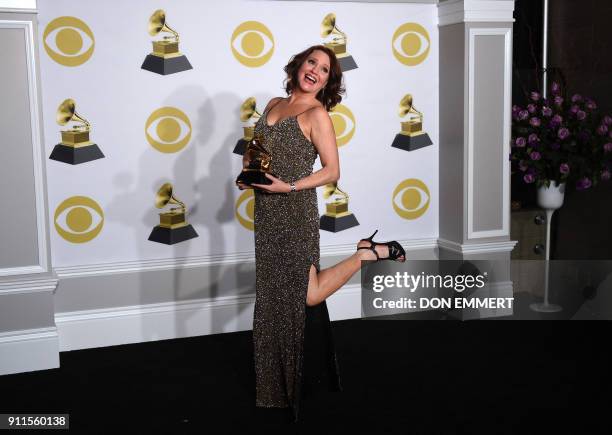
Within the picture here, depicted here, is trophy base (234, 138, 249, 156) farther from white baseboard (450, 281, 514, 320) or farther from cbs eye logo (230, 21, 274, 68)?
white baseboard (450, 281, 514, 320)

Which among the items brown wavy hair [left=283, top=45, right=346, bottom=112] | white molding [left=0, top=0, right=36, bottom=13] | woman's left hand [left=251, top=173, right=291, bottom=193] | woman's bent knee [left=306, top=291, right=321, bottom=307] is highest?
white molding [left=0, top=0, right=36, bottom=13]

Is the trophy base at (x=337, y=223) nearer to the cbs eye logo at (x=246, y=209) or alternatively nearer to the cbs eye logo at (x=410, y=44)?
the cbs eye logo at (x=246, y=209)

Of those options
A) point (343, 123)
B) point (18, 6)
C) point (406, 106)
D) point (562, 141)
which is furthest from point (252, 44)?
point (562, 141)

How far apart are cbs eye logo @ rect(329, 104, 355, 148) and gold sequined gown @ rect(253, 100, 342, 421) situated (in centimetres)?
144

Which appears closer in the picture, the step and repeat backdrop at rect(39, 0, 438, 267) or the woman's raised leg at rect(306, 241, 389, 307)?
the woman's raised leg at rect(306, 241, 389, 307)

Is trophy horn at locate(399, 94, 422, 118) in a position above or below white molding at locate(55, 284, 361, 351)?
above

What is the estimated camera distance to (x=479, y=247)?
5.02m

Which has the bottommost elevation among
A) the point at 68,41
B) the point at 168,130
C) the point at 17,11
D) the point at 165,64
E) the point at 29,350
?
the point at 29,350

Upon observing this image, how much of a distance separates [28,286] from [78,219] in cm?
52

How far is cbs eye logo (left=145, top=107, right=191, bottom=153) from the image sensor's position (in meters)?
4.48

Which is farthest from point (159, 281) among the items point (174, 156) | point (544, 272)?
point (544, 272)

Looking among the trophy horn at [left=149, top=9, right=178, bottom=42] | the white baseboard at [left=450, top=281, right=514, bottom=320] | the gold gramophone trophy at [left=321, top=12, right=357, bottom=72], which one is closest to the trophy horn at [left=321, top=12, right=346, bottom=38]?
the gold gramophone trophy at [left=321, top=12, right=357, bottom=72]

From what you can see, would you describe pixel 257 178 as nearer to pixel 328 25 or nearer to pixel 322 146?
pixel 322 146

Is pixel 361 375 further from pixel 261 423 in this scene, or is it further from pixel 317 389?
pixel 261 423
